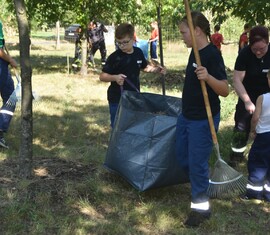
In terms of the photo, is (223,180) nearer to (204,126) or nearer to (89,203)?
(204,126)

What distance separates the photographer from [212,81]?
125 inches

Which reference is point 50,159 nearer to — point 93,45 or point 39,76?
point 39,76

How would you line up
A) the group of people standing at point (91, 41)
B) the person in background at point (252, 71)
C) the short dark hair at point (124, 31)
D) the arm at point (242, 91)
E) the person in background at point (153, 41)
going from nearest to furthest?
the short dark hair at point (124, 31)
the person in background at point (252, 71)
the arm at point (242, 91)
the group of people standing at point (91, 41)
the person in background at point (153, 41)

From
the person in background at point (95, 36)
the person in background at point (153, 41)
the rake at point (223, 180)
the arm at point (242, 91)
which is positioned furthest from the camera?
the person in background at point (153, 41)

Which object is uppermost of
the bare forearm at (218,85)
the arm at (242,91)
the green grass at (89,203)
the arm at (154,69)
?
the bare forearm at (218,85)

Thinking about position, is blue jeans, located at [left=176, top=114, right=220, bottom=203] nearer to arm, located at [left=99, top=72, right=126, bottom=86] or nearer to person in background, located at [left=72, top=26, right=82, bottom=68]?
arm, located at [left=99, top=72, right=126, bottom=86]

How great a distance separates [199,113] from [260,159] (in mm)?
1098

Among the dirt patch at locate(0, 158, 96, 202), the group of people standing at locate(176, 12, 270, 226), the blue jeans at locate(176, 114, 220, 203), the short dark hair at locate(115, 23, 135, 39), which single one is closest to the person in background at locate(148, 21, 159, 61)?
the dirt patch at locate(0, 158, 96, 202)

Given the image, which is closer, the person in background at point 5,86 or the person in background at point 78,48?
the person in background at point 5,86

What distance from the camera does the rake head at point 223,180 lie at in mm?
3711

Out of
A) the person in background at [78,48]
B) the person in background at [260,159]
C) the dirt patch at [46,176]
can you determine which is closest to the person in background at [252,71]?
the person in background at [260,159]

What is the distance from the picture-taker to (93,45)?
13.8 meters

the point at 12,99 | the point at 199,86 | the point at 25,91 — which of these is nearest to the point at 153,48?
the point at 12,99

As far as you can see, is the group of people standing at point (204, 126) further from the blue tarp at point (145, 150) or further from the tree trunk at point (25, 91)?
the tree trunk at point (25, 91)
